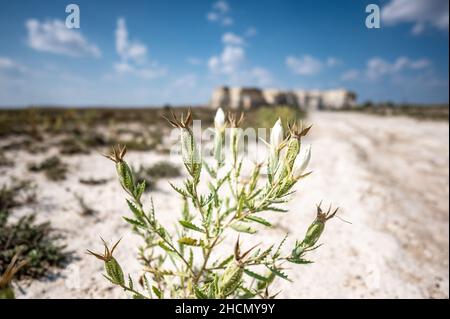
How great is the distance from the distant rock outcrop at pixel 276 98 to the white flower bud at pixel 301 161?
4170 centimetres

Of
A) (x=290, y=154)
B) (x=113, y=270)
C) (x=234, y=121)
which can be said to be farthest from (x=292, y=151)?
(x=113, y=270)

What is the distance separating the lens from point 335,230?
11.5ft

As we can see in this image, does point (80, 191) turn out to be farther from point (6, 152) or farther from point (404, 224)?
point (404, 224)

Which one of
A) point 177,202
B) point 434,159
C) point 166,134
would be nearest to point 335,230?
point 177,202

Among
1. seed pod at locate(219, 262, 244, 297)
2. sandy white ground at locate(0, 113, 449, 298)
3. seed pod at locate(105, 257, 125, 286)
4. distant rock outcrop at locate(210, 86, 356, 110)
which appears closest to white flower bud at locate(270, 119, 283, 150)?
seed pod at locate(219, 262, 244, 297)

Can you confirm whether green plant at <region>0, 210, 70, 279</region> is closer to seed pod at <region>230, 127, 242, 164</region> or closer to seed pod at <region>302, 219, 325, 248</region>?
seed pod at <region>230, 127, 242, 164</region>

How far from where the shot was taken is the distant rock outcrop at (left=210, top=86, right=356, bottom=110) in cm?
5406

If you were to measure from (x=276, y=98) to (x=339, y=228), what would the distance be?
5508cm

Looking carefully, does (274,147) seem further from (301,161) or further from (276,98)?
(276,98)

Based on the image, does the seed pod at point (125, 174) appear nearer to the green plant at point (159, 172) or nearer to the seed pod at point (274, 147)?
the seed pod at point (274, 147)

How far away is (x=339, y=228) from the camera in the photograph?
356cm

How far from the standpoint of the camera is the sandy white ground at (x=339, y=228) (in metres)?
2.42

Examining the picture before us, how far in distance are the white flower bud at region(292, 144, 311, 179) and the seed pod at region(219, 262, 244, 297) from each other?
35 centimetres

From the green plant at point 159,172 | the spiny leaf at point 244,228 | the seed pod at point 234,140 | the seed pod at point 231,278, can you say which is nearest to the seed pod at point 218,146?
the seed pod at point 234,140
